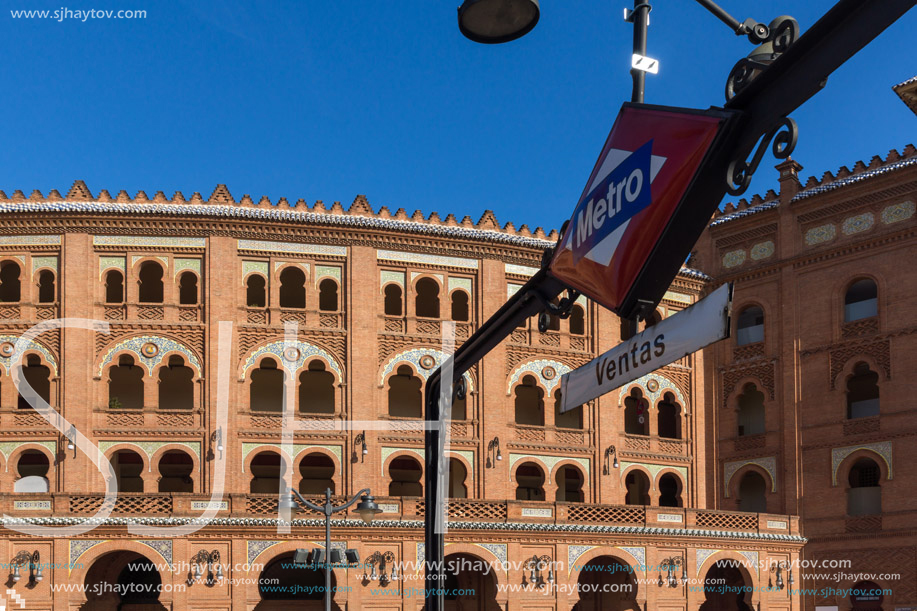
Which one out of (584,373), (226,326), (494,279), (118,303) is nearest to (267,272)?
(226,326)

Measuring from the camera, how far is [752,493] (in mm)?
38719

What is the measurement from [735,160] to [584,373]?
1928 mm

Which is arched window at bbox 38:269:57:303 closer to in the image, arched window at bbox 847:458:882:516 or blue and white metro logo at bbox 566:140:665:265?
arched window at bbox 847:458:882:516

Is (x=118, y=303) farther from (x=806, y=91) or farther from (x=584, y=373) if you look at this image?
(x=806, y=91)

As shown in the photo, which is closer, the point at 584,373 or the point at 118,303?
the point at 584,373

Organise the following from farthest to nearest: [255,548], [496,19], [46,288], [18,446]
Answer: [46,288] → [18,446] → [255,548] → [496,19]

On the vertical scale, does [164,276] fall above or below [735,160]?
above

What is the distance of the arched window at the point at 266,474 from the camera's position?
114 ft

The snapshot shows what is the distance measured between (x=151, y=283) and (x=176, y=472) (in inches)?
249

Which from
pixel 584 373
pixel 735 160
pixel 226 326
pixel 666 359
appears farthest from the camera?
pixel 226 326

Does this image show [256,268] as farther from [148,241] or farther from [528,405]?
[528,405]

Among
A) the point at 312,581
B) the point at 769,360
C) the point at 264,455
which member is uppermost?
the point at 769,360

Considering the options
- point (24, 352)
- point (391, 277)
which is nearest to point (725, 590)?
point (391, 277)

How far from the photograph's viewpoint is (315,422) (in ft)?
110
